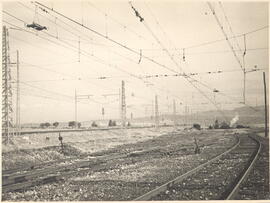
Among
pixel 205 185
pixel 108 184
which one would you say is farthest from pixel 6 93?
pixel 205 185

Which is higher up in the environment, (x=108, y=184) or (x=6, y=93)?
(x=6, y=93)

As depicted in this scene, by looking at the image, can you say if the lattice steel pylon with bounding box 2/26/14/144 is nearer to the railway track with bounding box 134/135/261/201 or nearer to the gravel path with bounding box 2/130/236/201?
the gravel path with bounding box 2/130/236/201

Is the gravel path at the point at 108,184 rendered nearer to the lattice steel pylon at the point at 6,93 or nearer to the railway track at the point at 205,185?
the railway track at the point at 205,185

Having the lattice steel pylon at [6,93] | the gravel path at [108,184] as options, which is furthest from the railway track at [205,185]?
the lattice steel pylon at [6,93]

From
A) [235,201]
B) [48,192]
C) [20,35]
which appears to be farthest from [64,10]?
[235,201]

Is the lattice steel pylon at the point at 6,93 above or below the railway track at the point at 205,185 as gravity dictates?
above

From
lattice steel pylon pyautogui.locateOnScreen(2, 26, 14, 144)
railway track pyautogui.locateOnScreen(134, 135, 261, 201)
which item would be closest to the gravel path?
railway track pyautogui.locateOnScreen(134, 135, 261, 201)

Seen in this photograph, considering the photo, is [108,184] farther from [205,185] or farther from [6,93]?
[6,93]

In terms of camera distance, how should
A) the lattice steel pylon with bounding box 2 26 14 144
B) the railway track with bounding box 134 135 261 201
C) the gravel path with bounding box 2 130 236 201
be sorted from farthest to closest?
the lattice steel pylon with bounding box 2 26 14 144 < the gravel path with bounding box 2 130 236 201 < the railway track with bounding box 134 135 261 201

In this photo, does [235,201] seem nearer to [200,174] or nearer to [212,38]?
[200,174]

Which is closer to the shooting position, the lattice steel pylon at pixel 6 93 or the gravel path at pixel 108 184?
the gravel path at pixel 108 184

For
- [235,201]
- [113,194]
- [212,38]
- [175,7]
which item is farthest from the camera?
[212,38]
